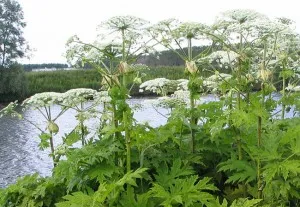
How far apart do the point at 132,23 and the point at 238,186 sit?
136cm

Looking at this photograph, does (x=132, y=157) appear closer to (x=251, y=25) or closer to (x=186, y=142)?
(x=186, y=142)

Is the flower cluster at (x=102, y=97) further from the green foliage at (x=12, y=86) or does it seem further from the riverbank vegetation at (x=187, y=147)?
the green foliage at (x=12, y=86)

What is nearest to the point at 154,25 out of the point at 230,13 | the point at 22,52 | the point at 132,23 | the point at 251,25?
the point at 132,23

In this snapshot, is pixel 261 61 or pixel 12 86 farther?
pixel 12 86

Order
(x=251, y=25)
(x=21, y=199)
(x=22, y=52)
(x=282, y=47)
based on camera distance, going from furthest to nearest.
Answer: (x=22, y=52), (x=282, y=47), (x=21, y=199), (x=251, y=25)

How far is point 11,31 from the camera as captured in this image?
2149 inches

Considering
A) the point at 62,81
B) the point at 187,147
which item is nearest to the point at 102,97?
the point at 187,147

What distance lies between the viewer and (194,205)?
9.31 feet

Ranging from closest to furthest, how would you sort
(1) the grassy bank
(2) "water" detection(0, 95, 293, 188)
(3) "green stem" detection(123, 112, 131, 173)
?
(3) "green stem" detection(123, 112, 131, 173) < (2) "water" detection(0, 95, 293, 188) < (1) the grassy bank

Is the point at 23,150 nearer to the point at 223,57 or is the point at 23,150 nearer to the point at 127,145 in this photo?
the point at 223,57

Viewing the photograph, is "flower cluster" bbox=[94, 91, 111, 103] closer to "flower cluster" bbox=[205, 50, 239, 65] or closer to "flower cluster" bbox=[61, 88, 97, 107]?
"flower cluster" bbox=[61, 88, 97, 107]

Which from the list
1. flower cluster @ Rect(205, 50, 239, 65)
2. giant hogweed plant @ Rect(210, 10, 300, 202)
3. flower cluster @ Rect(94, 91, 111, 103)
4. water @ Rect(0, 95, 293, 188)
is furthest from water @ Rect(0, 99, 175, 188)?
giant hogweed plant @ Rect(210, 10, 300, 202)

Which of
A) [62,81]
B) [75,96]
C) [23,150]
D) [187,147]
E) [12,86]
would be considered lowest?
[23,150]

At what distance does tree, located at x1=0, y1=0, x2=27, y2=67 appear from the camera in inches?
2112
